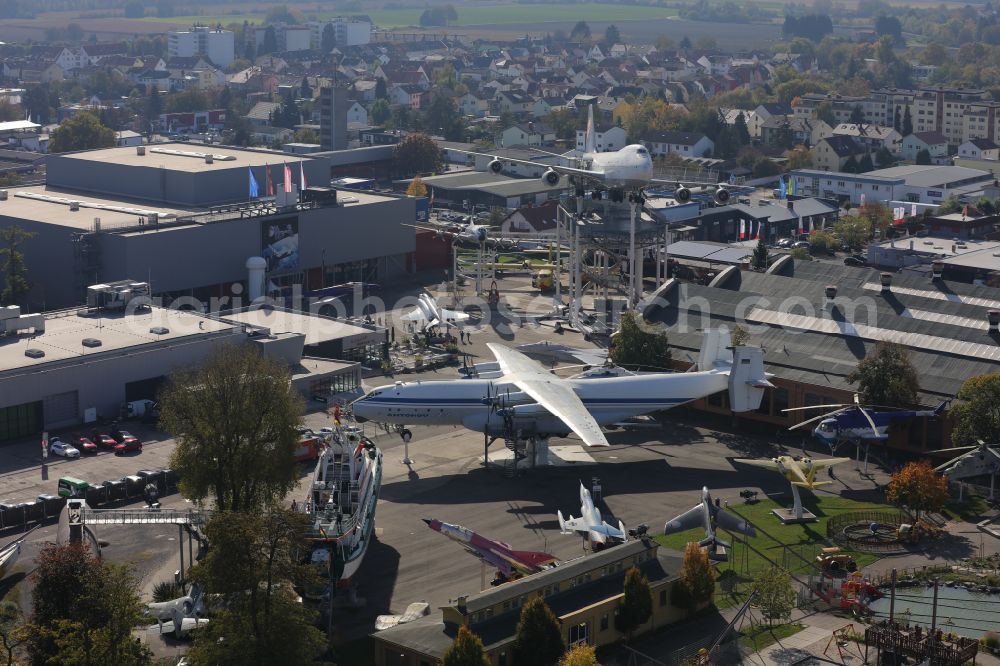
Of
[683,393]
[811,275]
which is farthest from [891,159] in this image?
[683,393]

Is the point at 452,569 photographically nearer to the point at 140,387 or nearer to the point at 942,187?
the point at 140,387

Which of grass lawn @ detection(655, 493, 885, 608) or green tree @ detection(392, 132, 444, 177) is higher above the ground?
green tree @ detection(392, 132, 444, 177)

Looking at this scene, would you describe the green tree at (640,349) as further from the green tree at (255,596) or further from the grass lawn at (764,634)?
the green tree at (255,596)

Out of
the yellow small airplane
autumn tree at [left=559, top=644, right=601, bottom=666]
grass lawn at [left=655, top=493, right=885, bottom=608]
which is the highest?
autumn tree at [left=559, top=644, right=601, bottom=666]

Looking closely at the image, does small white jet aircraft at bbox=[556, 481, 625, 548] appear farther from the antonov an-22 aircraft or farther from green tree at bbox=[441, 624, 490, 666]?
green tree at bbox=[441, 624, 490, 666]

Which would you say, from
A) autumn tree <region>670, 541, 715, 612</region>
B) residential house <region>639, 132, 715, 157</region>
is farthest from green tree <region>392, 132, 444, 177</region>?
autumn tree <region>670, 541, 715, 612</region>

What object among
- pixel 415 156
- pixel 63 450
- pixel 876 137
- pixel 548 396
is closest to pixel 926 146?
pixel 876 137
